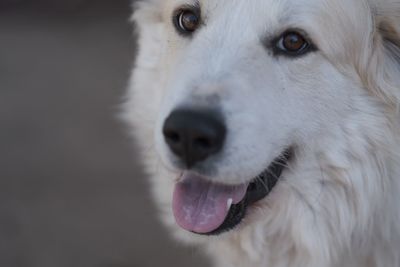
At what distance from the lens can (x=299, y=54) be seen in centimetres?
295

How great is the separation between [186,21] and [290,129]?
0.68 m

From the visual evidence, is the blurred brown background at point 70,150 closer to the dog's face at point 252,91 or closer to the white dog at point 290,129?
the white dog at point 290,129

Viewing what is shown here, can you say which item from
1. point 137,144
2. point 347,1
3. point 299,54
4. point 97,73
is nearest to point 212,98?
point 299,54

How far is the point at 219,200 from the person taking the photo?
3.00 m

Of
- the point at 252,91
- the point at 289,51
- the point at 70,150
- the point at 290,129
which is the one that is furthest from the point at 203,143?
the point at 70,150

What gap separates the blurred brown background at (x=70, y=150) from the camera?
4680mm

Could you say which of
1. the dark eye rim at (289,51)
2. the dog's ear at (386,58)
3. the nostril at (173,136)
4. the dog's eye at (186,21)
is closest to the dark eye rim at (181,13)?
the dog's eye at (186,21)

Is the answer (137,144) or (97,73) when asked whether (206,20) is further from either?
(97,73)

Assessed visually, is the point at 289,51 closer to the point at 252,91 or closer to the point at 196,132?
the point at 252,91

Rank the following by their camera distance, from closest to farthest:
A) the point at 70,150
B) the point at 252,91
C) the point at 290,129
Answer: the point at 252,91 < the point at 290,129 < the point at 70,150

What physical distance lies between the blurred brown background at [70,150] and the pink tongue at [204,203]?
3.92ft

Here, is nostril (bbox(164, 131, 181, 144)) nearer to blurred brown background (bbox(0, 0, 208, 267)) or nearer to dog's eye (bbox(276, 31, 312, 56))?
dog's eye (bbox(276, 31, 312, 56))

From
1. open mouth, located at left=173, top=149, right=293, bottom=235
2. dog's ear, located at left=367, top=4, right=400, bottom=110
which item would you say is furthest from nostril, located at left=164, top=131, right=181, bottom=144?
dog's ear, located at left=367, top=4, right=400, bottom=110

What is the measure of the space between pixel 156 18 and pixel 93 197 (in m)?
1.86
